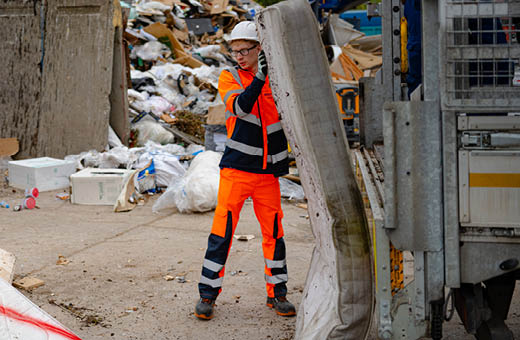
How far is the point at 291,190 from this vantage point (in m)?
7.13

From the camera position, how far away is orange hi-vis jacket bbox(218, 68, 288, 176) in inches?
140

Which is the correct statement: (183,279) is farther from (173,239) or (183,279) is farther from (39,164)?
(39,164)

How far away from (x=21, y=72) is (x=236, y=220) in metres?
6.17

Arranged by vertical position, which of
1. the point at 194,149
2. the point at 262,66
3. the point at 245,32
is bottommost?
the point at 194,149

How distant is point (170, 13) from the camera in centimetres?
1477

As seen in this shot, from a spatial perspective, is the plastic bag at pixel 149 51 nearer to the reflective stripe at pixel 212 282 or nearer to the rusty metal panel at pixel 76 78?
the rusty metal panel at pixel 76 78

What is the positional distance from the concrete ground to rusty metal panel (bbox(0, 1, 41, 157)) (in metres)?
2.29

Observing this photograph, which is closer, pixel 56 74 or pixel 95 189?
pixel 95 189

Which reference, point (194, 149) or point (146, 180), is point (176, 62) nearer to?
point (194, 149)

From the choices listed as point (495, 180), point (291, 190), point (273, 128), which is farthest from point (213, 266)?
point (291, 190)

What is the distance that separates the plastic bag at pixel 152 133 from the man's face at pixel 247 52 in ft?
18.9

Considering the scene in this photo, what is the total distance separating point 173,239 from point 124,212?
51.8 inches

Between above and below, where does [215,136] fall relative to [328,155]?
below

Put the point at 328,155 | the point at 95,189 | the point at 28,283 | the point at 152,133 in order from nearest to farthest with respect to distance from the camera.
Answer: the point at 328,155 < the point at 28,283 < the point at 95,189 < the point at 152,133
